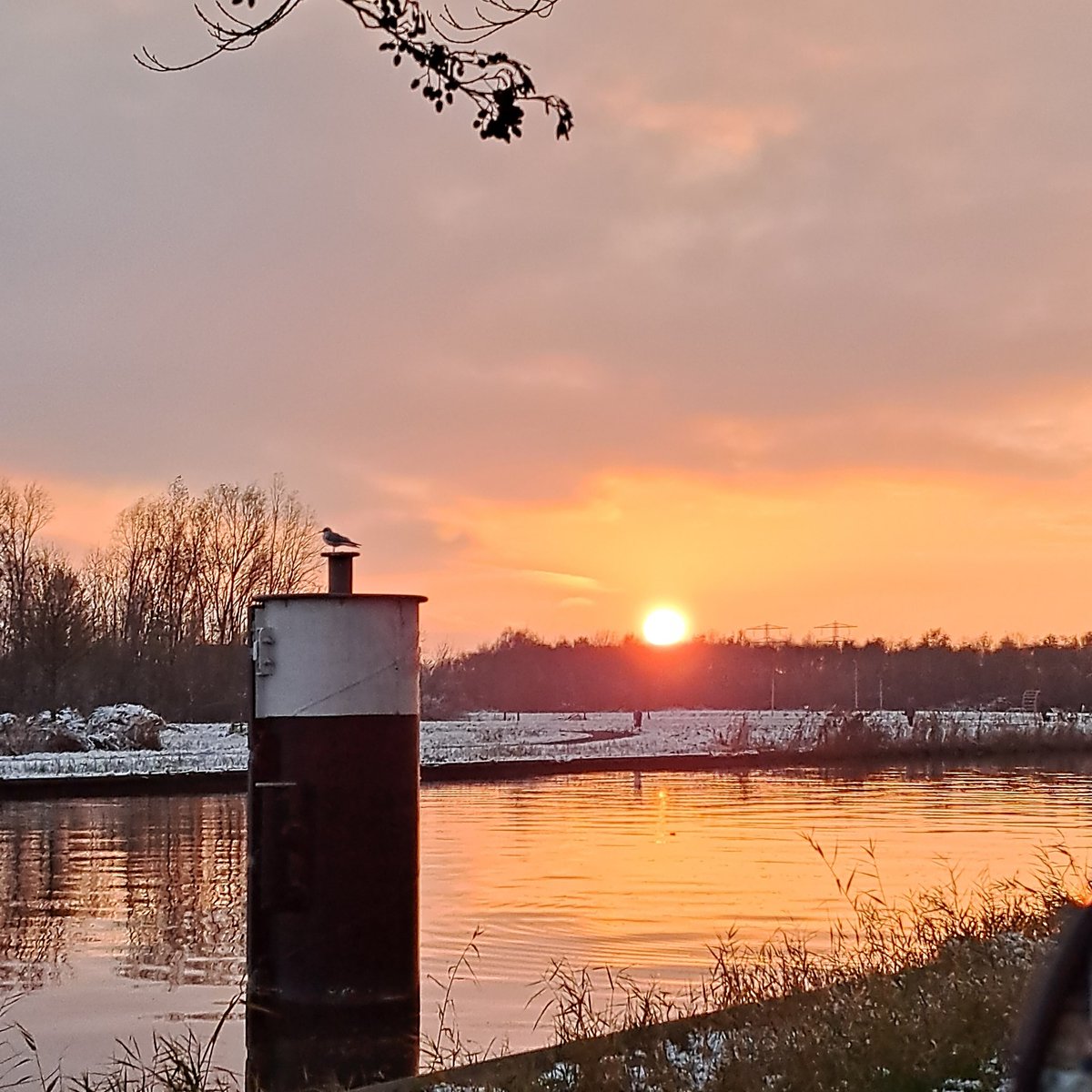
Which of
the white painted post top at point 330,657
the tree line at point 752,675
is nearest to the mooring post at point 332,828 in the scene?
the white painted post top at point 330,657

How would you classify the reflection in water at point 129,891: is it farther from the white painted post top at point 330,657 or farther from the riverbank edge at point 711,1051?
the riverbank edge at point 711,1051

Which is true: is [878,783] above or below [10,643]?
below

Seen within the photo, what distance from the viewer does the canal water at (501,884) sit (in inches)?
403

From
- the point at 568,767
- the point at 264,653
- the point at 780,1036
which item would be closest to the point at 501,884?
the point at 264,653

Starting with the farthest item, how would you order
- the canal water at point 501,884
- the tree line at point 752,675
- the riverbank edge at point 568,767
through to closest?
the tree line at point 752,675
the riverbank edge at point 568,767
the canal water at point 501,884

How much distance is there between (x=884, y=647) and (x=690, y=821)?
13580 centimetres

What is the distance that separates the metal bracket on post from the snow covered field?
22.2 m

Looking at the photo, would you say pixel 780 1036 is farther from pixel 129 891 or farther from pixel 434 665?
pixel 434 665

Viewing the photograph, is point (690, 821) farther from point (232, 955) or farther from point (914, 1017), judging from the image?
point (914, 1017)

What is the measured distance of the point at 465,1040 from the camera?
889cm

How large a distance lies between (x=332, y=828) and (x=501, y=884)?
20.5ft

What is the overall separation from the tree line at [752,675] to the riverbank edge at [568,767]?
72.9m

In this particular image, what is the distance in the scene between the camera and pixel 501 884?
1554 cm

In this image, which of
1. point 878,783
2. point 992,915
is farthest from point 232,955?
point 878,783
